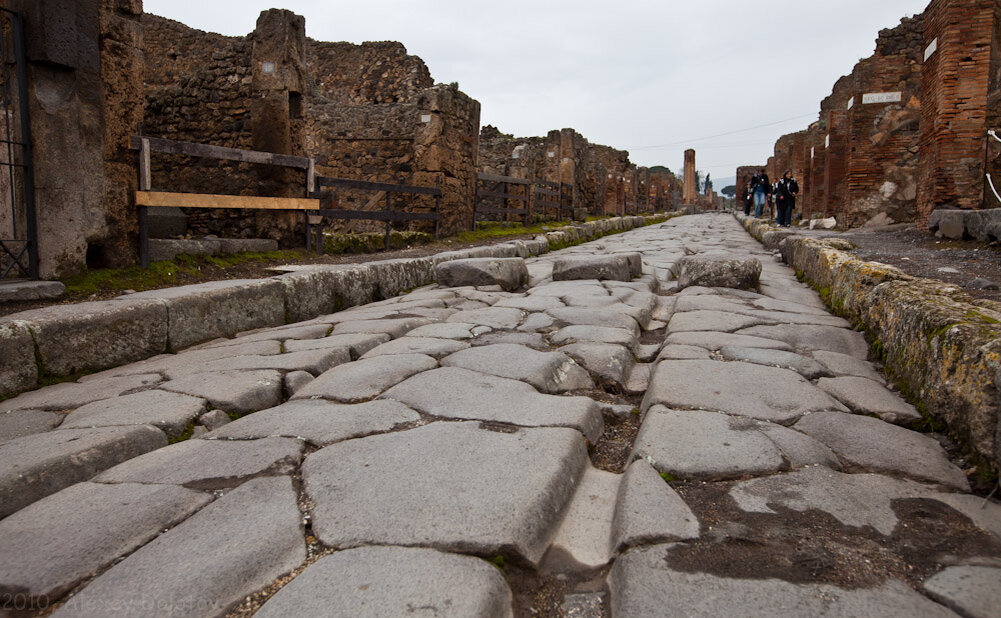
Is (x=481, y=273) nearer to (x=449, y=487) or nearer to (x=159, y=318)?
(x=159, y=318)

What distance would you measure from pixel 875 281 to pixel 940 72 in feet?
23.7

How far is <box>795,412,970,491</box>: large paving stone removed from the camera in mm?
1566

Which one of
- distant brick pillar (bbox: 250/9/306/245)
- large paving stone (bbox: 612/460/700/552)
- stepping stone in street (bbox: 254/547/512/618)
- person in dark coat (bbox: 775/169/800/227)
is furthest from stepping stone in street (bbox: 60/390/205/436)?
person in dark coat (bbox: 775/169/800/227)

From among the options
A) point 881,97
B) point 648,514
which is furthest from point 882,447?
point 881,97

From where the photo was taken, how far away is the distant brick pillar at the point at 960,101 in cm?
798

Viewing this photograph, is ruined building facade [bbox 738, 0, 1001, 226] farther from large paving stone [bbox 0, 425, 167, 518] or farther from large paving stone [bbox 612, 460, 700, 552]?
large paving stone [bbox 0, 425, 167, 518]

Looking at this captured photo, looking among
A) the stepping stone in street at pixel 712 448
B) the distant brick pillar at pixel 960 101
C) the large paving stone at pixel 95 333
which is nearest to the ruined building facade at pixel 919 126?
the distant brick pillar at pixel 960 101

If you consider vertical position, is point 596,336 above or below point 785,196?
below

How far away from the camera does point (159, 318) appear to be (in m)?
3.06

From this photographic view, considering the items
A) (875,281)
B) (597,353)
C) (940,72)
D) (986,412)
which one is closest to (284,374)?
(597,353)

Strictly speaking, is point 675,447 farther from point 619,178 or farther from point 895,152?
→ point 619,178

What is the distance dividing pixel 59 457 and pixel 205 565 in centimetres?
83

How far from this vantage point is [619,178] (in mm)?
28516

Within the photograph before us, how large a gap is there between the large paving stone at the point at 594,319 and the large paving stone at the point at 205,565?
2307 millimetres
